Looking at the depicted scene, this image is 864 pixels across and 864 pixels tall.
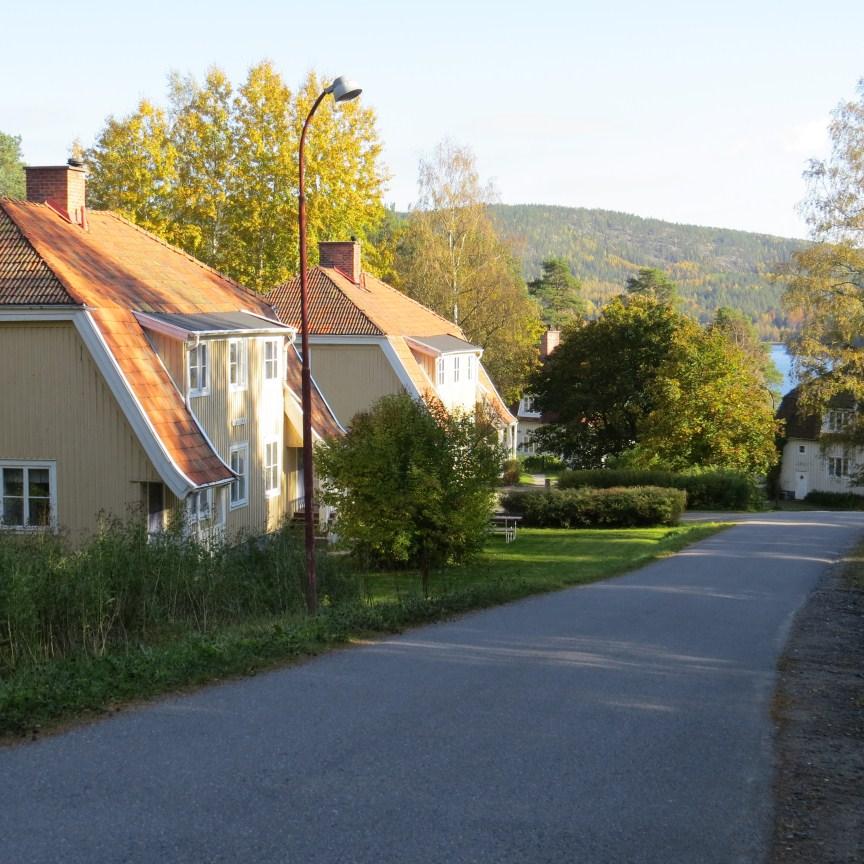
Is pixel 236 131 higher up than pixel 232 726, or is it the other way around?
pixel 236 131

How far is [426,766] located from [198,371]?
1660cm

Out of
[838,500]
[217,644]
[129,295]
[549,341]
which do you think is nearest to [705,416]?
[838,500]

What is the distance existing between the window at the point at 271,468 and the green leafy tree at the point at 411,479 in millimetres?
4713

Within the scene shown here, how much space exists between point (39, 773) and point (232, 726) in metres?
1.74

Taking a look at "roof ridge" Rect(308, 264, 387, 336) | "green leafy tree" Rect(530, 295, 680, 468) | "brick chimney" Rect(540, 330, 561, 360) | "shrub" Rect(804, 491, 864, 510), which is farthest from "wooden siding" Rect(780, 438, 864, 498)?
"roof ridge" Rect(308, 264, 387, 336)

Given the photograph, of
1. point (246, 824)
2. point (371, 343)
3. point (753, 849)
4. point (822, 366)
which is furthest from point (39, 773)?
point (822, 366)

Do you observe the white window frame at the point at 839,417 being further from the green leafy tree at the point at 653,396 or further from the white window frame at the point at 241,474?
the white window frame at the point at 241,474

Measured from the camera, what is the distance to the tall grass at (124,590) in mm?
12117

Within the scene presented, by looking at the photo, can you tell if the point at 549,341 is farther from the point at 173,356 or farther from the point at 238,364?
the point at 173,356

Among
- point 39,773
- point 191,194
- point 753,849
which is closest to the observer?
point 753,849

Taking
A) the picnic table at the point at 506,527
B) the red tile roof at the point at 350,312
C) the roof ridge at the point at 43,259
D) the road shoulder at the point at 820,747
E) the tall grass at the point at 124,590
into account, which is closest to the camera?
the road shoulder at the point at 820,747

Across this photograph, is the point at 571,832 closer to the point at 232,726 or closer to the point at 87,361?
the point at 232,726

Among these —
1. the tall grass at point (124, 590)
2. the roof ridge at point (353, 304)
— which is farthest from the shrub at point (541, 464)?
the tall grass at point (124, 590)

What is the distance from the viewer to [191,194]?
146 feet
